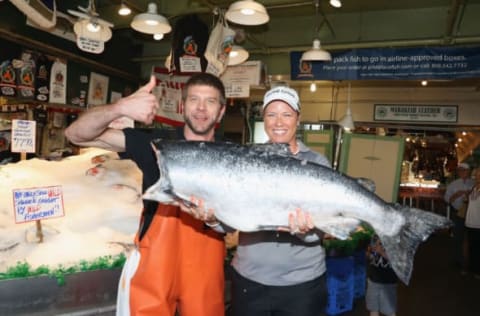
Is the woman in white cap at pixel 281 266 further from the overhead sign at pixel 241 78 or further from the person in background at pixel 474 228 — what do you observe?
the person in background at pixel 474 228

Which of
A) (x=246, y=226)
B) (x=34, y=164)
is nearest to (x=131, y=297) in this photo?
(x=246, y=226)

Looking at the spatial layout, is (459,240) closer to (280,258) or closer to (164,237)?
(280,258)

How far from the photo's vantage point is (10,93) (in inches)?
298

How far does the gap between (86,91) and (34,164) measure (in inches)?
242

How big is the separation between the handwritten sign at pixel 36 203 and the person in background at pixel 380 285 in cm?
345

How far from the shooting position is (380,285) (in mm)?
4941

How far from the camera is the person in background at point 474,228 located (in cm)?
848

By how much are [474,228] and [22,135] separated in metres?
8.43

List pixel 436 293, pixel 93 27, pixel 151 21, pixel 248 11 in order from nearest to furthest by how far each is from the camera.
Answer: pixel 248 11 < pixel 151 21 < pixel 93 27 < pixel 436 293

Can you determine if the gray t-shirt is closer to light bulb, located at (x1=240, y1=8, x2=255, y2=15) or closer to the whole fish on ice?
the whole fish on ice

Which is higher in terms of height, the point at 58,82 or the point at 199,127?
the point at 58,82

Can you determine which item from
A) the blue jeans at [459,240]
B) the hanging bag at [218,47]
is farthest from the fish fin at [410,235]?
the blue jeans at [459,240]

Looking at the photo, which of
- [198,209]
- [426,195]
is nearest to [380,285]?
[198,209]

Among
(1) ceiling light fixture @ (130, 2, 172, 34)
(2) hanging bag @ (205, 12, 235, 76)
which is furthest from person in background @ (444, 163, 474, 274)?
(1) ceiling light fixture @ (130, 2, 172, 34)
